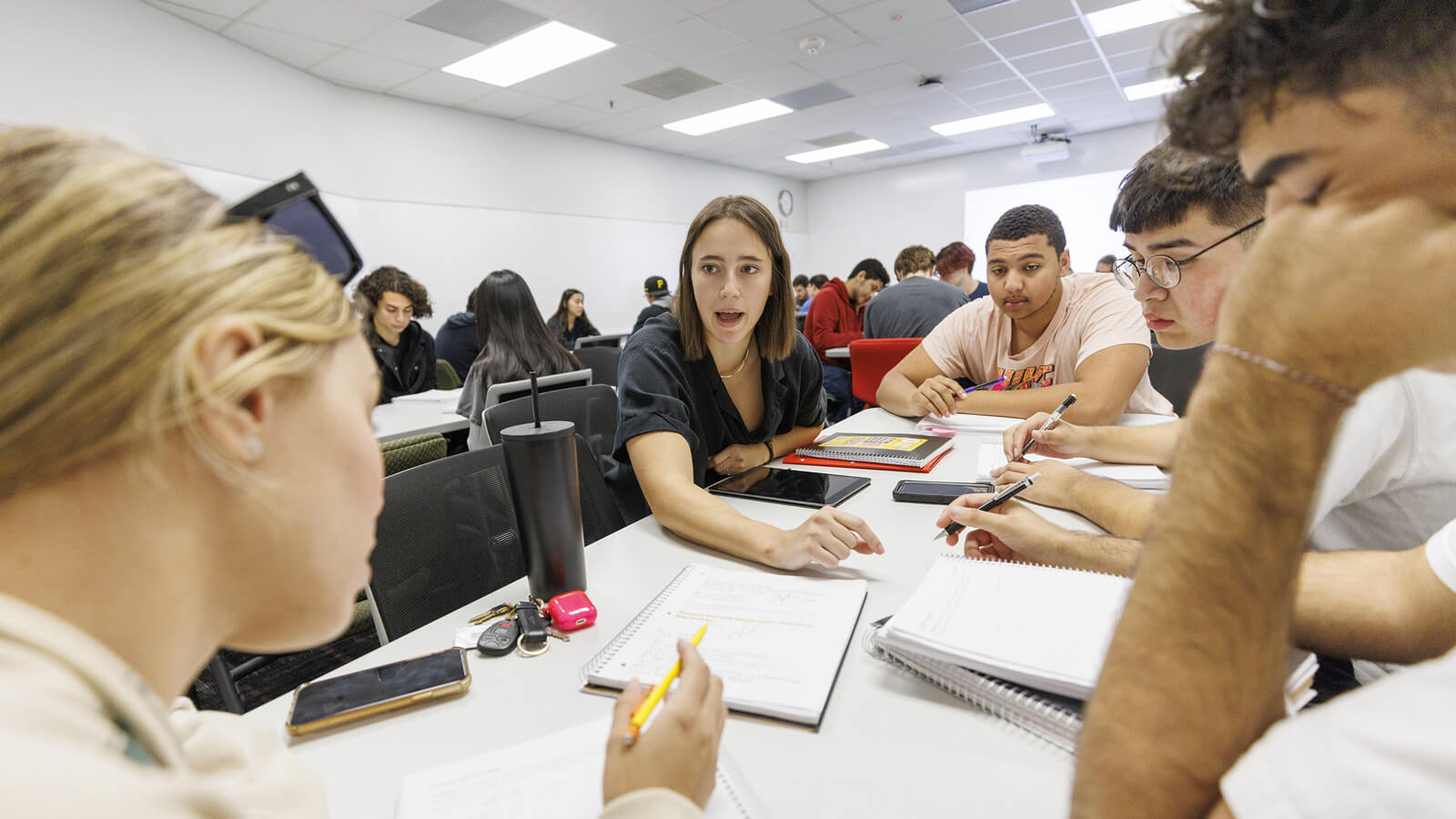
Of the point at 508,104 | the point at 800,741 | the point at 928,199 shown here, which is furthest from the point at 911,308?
the point at 928,199

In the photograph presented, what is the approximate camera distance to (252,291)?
1.29ft

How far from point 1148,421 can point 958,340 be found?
76 centimetres

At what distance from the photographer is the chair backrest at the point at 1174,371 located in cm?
255

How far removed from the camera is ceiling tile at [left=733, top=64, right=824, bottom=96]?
583cm

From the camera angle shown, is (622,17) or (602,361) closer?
(602,361)

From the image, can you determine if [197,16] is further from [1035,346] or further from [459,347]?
[1035,346]

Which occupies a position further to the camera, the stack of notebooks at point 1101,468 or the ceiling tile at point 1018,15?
the ceiling tile at point 1018,15

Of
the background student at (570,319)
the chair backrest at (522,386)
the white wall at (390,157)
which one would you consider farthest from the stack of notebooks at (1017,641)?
the background student at (570,319)

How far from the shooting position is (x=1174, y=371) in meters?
2.62

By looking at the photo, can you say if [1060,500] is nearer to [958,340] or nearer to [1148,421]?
[1148,421]

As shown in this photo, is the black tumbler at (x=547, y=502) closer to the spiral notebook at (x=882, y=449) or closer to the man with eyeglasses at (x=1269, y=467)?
the man with eyeglasses at (x=1269, y=467)

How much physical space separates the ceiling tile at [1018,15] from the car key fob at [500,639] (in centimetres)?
539

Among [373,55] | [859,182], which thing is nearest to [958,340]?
[373,55]

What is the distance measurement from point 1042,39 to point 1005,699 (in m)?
6.14
